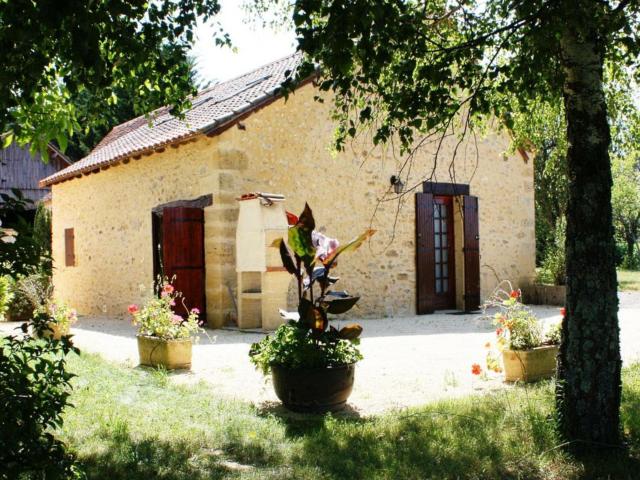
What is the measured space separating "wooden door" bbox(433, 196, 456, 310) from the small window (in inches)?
306

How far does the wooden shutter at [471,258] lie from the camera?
1212 cm

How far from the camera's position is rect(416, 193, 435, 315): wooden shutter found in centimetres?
1148

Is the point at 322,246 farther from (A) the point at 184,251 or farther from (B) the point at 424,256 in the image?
(B) the point at 424,256

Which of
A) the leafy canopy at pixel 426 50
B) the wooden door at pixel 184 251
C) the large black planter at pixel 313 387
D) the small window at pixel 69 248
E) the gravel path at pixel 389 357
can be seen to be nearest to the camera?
the leafy canopy at pixel 426 50

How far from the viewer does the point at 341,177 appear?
1083 centimetres

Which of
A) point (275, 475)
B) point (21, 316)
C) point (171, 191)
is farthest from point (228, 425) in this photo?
point (21, 316)

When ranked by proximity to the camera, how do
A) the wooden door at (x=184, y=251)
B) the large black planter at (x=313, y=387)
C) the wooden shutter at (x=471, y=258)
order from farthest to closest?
1. the wooden shutter at (x=471, y=258)
2. the wooden door at (x=184, y=251)
3. the large black planter at (x=313, y=387)

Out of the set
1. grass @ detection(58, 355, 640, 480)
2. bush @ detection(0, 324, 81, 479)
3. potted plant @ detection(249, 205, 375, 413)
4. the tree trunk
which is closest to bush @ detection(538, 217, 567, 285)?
grass @ detection(58, 355, 640, 480)

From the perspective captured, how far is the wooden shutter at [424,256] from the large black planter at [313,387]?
22.9ft

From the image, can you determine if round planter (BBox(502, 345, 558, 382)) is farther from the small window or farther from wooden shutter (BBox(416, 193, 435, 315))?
the small window

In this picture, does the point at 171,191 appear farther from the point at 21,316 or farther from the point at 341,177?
the point at 21,316

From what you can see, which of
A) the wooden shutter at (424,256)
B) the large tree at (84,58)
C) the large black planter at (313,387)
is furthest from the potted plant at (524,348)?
the wooden shutter at (424,256)

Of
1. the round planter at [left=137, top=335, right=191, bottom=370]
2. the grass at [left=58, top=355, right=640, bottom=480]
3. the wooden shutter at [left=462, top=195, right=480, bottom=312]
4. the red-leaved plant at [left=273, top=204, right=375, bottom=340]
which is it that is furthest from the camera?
the wooden shutter at [left=462, top=195, right=480, bottom=312]

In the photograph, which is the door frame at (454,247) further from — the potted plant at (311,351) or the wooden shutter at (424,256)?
the potted plant at (311,351)
